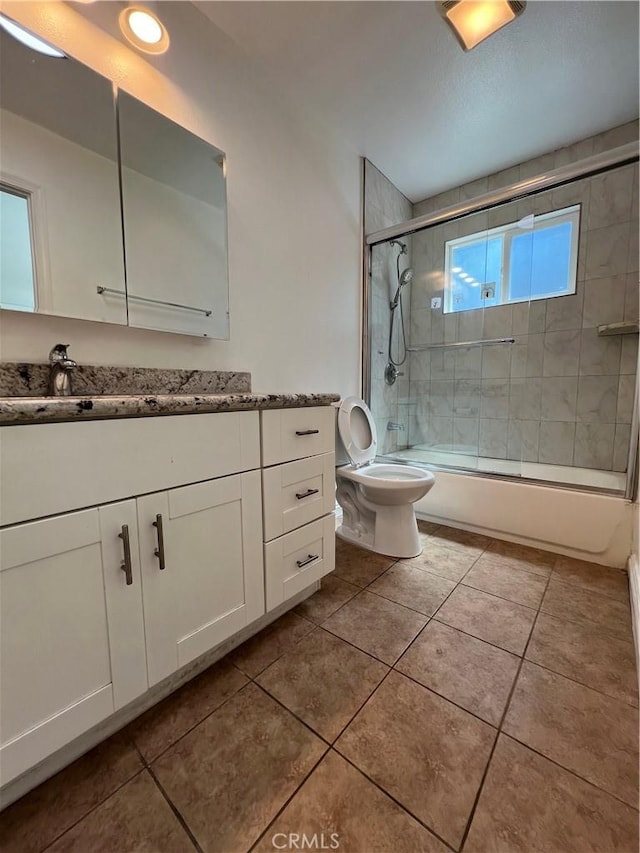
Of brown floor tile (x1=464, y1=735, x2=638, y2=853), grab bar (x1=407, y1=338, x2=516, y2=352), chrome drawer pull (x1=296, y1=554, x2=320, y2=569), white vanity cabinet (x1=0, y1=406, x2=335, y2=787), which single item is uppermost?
grab bar (x1=407, y1=338, x2=516, y2=352)

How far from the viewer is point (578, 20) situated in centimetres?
133

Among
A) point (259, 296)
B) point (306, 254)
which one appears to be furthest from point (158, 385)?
point (306, 254)

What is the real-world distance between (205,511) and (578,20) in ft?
7.60

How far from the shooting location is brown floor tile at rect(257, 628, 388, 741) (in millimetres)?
857

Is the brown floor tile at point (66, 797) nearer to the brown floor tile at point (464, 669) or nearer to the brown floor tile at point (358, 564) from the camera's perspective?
the brown floor tile at point (464, 669)

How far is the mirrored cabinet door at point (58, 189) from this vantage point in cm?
89

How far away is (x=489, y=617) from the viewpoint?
48.4 inches

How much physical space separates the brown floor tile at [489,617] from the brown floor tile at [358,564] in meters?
0.33

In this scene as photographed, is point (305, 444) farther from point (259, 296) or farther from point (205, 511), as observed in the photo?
point (259, 296)

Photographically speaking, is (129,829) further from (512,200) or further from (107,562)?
(512,200)

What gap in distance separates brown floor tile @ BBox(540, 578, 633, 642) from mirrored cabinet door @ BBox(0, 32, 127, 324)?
1.89 m

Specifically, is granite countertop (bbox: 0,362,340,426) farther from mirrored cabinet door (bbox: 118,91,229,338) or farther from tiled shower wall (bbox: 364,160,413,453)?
tiled shower wall (bbox: 364,160,413,453)

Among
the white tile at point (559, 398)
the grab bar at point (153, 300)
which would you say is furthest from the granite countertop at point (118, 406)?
the white tile at point (559, 398)

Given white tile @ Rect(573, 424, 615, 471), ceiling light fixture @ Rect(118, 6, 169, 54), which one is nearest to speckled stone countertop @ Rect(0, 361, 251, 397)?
ceiling light fixture @ Rect(118, 6, 169, 54)
